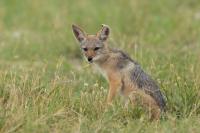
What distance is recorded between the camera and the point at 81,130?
25.0ft

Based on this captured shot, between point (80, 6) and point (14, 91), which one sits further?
point (80, 6)

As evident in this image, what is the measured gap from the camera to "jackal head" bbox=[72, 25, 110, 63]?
357 inches

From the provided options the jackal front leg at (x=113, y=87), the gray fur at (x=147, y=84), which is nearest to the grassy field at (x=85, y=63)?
the jackal front leg at (x=113, y=87)

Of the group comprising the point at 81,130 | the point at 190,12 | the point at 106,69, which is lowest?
the point at 81,130

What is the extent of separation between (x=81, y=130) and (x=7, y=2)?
26.5ft

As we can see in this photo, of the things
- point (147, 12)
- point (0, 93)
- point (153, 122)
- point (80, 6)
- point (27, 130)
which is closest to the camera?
point (27, 130)

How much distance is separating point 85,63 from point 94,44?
180cm

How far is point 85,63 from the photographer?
10906 millimetres

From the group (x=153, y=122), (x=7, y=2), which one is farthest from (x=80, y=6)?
(x=153, y=122)

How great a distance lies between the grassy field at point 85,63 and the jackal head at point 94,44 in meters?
0.37

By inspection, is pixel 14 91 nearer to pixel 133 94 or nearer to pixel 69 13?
pixel 133 94

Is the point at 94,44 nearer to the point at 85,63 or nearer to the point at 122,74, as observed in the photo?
Answer: the point at 122,74

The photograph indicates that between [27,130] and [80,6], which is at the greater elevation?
[80,6]

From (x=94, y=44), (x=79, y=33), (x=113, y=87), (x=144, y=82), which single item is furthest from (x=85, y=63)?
(x=144, y=82)
